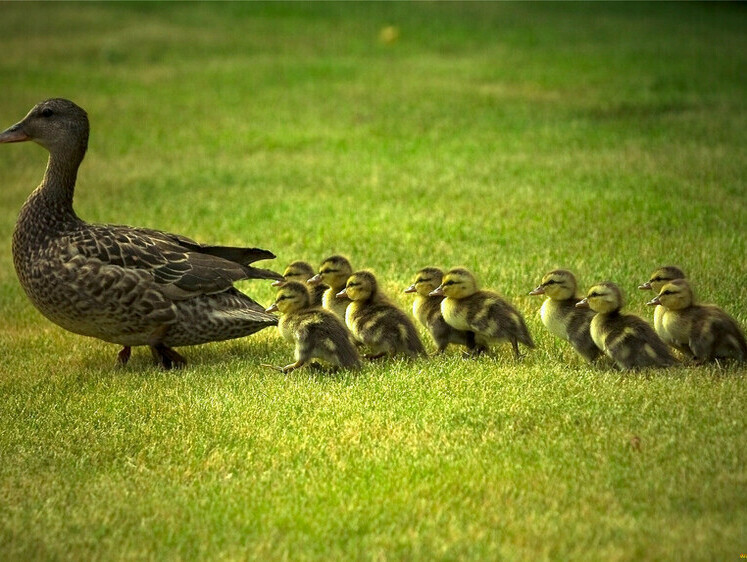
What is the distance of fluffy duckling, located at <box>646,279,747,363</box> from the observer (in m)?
5.98

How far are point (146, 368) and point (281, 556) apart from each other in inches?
110

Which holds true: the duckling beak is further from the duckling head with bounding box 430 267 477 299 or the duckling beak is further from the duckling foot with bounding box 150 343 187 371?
the duckling foot with bounding box 150 343 187 371

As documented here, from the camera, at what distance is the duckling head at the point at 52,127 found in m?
7.20

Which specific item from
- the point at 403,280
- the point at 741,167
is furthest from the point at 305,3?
the point at 403,280

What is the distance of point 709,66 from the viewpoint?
17.3 metres

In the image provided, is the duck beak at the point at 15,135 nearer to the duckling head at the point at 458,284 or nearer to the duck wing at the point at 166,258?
the duck wing at the point at 166,258

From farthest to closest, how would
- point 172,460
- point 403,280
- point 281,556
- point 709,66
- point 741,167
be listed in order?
point 709,66, point 741,167, point 403,280, point 172,460, point 281,556

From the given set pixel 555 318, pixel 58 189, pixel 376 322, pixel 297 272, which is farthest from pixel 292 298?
pixel 58 189

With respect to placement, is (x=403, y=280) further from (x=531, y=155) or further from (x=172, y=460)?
(x=531, y=155)

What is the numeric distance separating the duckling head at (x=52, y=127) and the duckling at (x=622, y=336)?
3.65m

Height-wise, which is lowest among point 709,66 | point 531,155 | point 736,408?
point 736,408

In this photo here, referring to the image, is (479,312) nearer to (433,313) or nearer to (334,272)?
(433,313)

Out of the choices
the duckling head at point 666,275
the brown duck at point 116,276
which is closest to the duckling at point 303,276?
the brown duck at point 116,276

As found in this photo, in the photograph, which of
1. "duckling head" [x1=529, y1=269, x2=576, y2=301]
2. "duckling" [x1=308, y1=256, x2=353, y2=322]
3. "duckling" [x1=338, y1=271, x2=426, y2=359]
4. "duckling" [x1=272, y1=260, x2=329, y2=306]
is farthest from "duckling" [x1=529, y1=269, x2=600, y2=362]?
"duckling" [x1=272, y1=260, x2=329, y2=306]
